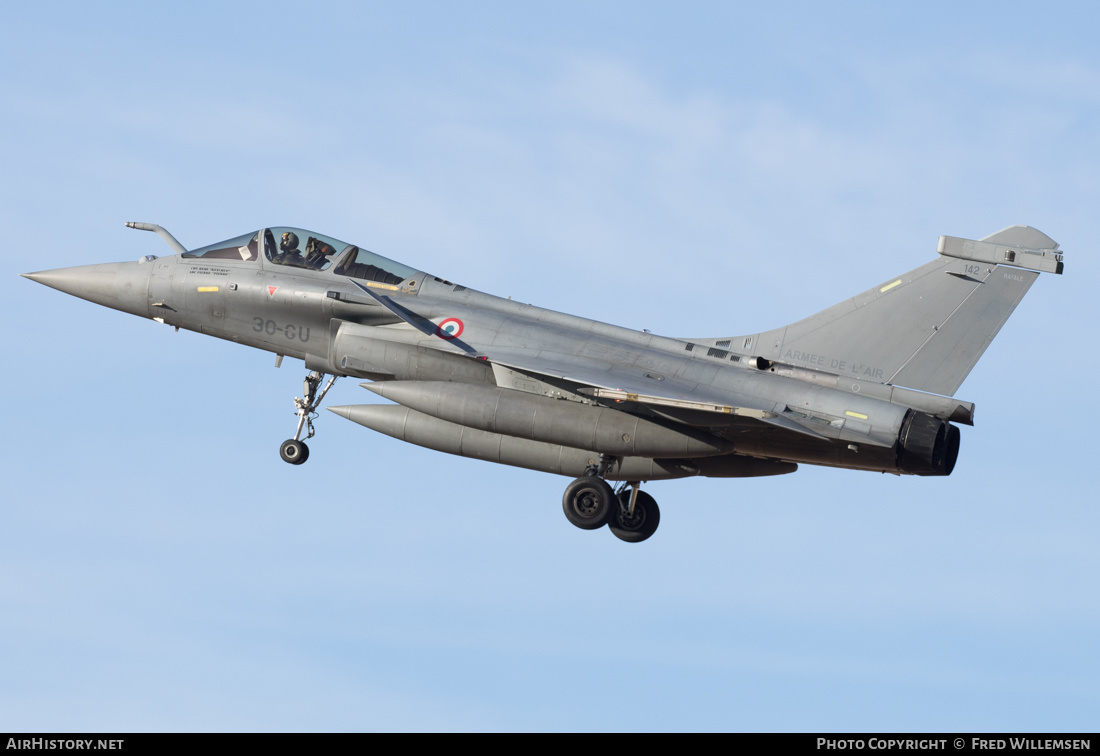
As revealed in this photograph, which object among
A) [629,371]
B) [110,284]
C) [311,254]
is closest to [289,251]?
[311,254]

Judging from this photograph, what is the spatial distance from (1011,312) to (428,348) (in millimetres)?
7729

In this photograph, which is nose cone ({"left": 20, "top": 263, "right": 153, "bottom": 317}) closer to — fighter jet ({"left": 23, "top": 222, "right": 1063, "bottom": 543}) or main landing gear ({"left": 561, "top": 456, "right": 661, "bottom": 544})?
fighter jet ({"left": 23, "top": 222, "right": 1063, "bottom": 543})

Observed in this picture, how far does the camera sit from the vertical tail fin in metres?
16.2

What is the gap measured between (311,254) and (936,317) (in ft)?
29.5

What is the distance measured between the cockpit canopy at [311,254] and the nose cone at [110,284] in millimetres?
826

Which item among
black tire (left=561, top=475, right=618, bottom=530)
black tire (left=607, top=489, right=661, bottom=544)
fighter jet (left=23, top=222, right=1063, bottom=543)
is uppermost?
fighter jet (left=23, top=222, right=1063, bottom=543)

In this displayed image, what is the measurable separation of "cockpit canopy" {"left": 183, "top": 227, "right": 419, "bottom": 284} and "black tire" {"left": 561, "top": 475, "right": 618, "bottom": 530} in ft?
14.0

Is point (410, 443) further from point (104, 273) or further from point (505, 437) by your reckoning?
point (104, 273)

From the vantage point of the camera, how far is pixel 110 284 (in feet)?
63.1

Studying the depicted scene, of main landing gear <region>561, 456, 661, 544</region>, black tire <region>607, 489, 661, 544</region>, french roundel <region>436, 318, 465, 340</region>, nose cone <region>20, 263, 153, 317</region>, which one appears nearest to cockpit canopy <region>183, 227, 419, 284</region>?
nose cone <region>20, 263, 153, 317</region>

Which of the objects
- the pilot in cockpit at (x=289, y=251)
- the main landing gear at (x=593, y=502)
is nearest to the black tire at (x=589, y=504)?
the main landing gear at (x=593, y=502)

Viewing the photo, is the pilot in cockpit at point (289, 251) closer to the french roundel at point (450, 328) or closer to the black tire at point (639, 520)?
the french roundel at point (450, 328)

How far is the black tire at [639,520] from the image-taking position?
18359mm
